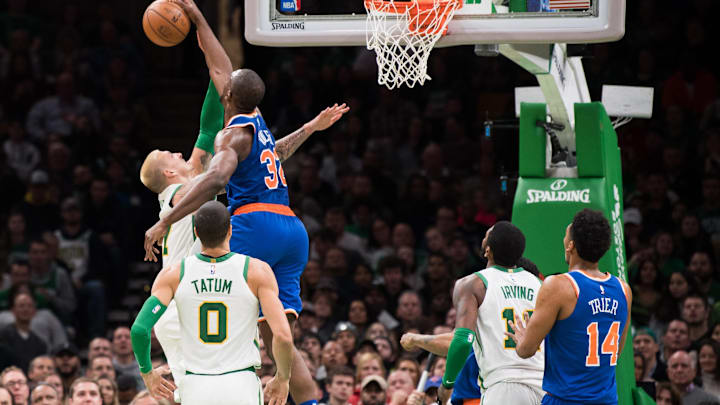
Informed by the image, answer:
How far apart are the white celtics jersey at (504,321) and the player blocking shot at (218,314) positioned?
54.8 inches

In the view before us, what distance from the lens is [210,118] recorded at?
734cm

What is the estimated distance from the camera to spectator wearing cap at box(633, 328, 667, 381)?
33.0ft

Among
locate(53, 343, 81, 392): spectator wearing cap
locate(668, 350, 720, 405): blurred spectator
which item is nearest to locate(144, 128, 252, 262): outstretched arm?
locate(668, 350, 720, 405): blurred spectator

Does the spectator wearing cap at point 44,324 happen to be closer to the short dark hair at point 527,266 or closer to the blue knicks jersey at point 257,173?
the blue knicks jersey at point 257,173

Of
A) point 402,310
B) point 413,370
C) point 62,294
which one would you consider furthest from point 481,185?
point 62,294

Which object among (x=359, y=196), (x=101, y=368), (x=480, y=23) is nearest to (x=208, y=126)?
(x=480, y=23)

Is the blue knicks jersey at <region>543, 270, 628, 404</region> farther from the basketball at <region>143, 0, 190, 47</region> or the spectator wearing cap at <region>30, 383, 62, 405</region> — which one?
the spectator wearing cap at <region>30, 383, 62, 405</region>

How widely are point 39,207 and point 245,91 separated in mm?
7539

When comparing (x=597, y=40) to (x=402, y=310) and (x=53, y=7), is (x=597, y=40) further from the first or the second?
(x=53, y=7)

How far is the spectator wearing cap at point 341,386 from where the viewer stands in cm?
986

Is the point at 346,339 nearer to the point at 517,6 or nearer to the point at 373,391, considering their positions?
the point at 373,391

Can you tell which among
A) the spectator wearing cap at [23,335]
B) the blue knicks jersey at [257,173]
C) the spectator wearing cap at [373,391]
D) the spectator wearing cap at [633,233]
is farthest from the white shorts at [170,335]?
the spectator wearing cap at [633,233]

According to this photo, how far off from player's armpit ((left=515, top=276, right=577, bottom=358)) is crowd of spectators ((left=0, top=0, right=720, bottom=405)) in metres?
3.22

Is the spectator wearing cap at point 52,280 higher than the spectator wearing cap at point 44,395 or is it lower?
higher
